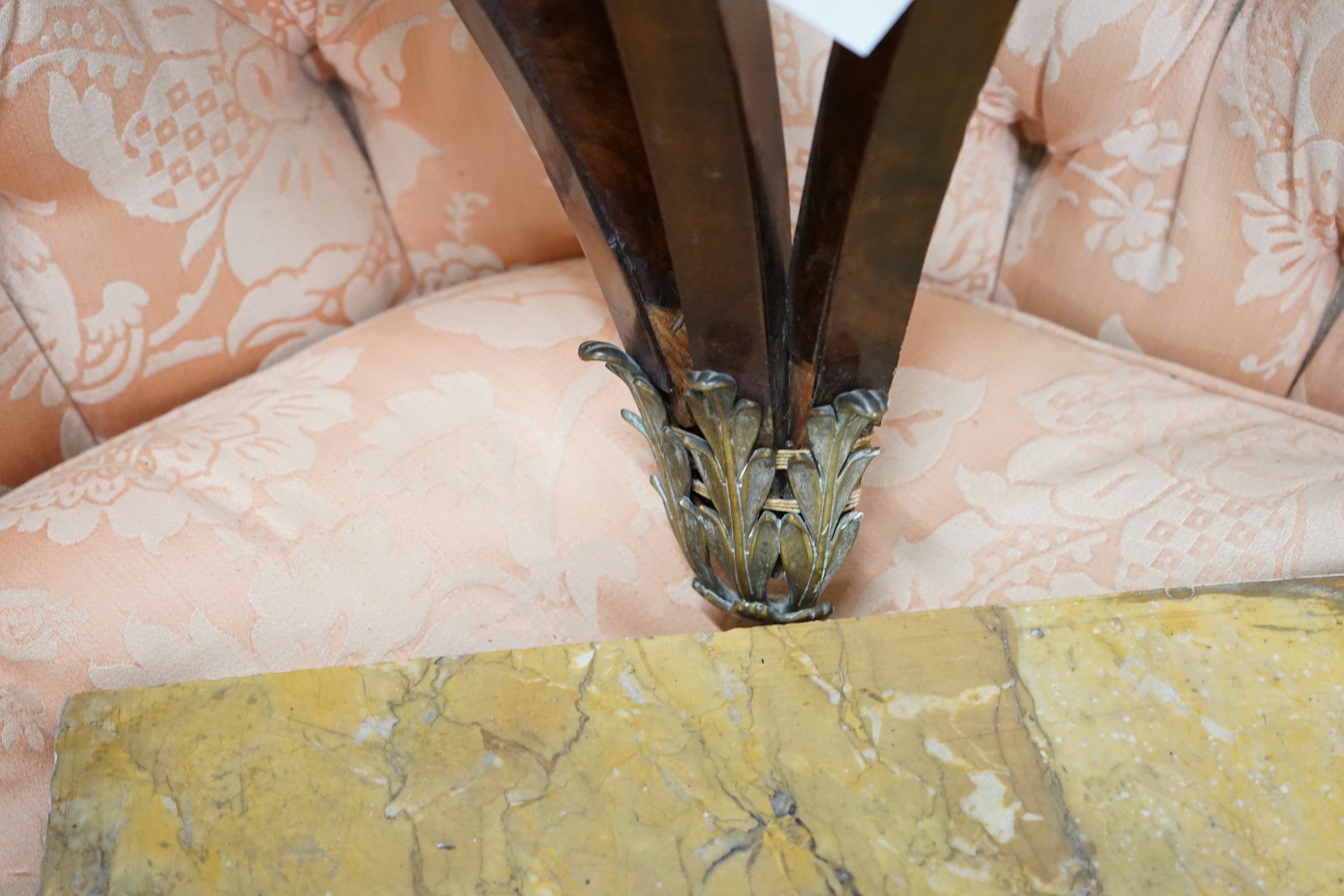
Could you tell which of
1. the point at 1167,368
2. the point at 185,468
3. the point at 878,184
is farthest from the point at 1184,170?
the point at 185,468

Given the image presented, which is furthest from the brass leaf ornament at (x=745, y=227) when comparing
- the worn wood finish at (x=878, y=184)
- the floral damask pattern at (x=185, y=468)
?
the floral damask pattern at (x=185, y=468)

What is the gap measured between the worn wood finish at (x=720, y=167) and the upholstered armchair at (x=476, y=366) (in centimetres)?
14

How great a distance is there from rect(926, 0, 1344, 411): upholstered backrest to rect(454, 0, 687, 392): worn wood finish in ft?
0.78

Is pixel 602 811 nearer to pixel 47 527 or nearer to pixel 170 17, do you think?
pixel 47 527

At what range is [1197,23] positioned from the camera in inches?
17.2

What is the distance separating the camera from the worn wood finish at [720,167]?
25 centimetres

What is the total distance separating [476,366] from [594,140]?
203 mm

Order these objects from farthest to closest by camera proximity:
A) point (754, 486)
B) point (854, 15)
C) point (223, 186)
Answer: point (223, 186), point (754, 486), point (854, 15)

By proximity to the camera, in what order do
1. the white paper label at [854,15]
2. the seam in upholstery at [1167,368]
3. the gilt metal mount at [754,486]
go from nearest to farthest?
the white paper label at [854,15] → the gilt metal mount at [754,486] → the seam in upholstery at [1167,368]

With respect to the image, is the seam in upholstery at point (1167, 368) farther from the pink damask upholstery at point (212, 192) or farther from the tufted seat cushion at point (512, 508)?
the pink damask upholstery at point (212, 192)

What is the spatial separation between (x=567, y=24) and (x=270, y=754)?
241mm

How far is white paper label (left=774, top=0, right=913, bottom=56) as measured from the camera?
223mm

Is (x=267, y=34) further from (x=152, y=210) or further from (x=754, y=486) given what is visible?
(x=754, y=486)

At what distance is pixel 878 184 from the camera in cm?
28
